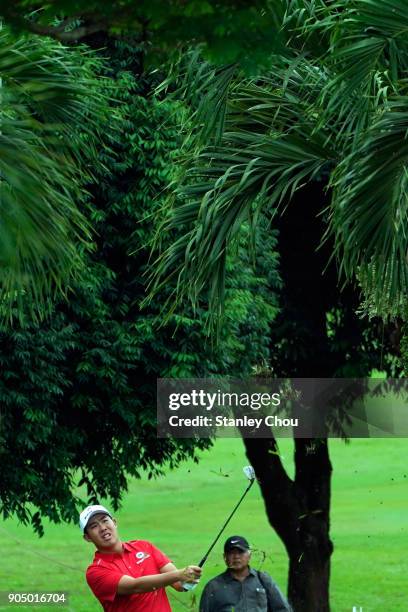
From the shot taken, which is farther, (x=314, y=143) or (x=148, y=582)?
(x=314, y=143)

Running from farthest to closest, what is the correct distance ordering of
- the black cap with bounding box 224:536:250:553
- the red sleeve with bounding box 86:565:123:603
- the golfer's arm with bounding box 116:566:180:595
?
the black cap with bounding box 224:536:250:553 < the red sleeve with bounding box 86:565:123:603 < the golfer's arm with bounding box 116:566:180:595

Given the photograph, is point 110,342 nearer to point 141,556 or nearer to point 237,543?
point 237,543

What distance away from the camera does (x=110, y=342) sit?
51.7 feet

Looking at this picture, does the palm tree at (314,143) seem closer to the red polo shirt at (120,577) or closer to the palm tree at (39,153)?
the palm tree at (39,153)

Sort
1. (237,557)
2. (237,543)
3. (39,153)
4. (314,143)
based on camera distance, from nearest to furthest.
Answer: (39,153)
(237,543)
(237,557)
(314,143)

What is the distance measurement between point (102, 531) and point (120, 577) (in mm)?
258

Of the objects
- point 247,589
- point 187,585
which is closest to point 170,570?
point 187,585

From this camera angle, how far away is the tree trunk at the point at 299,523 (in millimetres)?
20688

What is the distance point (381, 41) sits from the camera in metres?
10.1

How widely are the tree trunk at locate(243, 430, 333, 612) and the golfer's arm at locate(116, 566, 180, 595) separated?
12.1 meters

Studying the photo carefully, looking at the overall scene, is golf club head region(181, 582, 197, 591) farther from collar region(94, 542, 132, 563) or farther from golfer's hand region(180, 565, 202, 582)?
collar region(94, 542, 132, 563)

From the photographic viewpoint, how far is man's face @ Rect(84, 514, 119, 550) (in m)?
8.65

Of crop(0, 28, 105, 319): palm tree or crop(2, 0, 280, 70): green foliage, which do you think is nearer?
crop(2, 0, 280, 70): green foliage

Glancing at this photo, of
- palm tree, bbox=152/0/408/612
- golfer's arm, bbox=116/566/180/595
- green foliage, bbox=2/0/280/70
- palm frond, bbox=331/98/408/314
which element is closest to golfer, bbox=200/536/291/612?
palm tree, bbox=152/0/408/612
